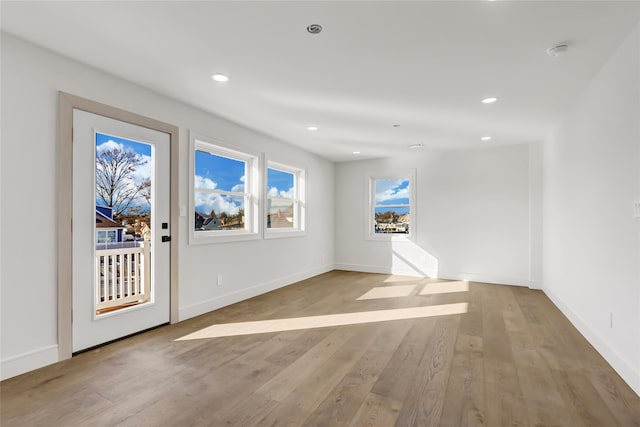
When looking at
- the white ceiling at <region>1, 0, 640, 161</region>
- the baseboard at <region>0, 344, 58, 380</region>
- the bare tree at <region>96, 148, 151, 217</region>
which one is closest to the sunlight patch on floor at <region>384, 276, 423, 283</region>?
the white ceiling at <region>1, 0, 640, 161</region>

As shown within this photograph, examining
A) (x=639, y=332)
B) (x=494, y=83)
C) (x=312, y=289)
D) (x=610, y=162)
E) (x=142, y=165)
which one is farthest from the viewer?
(x=312, y=289)

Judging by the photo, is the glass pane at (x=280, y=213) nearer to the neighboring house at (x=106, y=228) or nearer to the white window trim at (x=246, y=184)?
the white window trim at (x=246, y=184)

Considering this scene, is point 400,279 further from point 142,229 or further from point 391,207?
point 142,229

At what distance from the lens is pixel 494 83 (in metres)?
2.99

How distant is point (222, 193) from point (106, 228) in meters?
1.56

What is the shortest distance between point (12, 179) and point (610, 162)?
14.9 feet

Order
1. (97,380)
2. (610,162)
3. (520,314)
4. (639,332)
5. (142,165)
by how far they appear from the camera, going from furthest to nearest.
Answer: (520,314), (142,165), (610,162), (97,380), (639,332)

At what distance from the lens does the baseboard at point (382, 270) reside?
20.6 ft

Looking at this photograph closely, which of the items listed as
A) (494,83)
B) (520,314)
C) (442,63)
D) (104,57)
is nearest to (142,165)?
(104,57)

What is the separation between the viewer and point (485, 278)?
5738 millimetres

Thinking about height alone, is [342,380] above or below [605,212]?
below

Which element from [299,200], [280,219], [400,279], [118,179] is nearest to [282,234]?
[280,219]

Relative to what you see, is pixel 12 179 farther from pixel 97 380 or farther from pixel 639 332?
pixel 639 332

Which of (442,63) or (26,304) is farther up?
(442,63)
